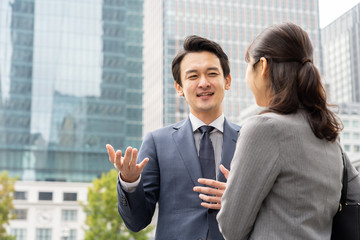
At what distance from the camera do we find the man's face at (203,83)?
9.21 ft

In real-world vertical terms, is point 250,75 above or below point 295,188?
above

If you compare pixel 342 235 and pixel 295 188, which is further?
pixel 342 235

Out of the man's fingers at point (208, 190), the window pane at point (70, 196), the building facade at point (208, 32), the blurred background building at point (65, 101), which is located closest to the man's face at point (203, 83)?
the man's fingers at point (208, 190)

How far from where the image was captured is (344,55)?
301ft

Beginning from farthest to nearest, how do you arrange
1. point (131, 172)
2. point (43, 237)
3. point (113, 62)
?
1. point (113, 62)
2. point (43, 237)
3. point (131, 172)

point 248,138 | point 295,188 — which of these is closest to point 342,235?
point 295,188

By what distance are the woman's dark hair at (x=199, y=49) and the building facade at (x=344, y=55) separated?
86.4m

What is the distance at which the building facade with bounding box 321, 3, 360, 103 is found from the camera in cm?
8844

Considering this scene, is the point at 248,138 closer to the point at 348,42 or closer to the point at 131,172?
the point at 131,172

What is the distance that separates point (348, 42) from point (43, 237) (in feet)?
219

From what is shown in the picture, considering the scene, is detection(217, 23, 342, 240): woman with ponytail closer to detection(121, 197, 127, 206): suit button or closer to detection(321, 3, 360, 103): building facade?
detection(121, 197, 127, 206): suit button

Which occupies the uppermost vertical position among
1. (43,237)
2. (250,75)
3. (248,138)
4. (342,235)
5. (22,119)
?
(22,119)

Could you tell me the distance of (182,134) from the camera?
9.03 feet

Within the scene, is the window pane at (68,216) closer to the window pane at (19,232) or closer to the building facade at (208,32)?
the window pane at (19,232)
